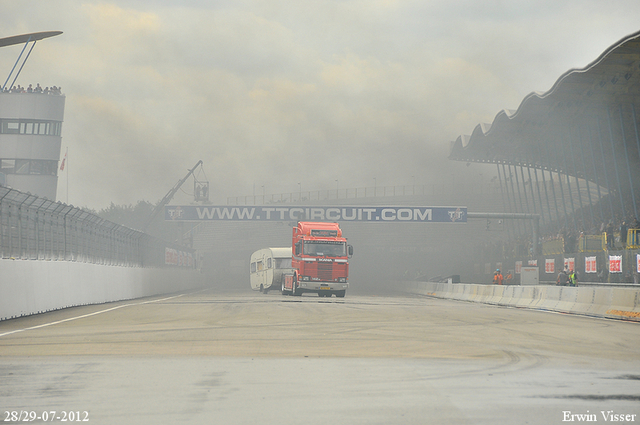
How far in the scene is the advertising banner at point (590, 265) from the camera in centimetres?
3672

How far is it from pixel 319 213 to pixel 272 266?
80.3ft

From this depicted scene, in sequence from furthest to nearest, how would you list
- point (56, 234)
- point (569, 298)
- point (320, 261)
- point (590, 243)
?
point (590, 243) → point (320, 261) → point (569, 298) → point (56, 234)

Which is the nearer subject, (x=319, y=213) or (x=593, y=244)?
(x=593, y=244)

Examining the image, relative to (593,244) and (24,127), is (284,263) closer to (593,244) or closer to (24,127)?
(593,244)

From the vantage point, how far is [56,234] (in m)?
23.1

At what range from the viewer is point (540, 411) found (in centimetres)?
652

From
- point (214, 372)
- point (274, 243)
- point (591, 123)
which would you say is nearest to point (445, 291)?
point (591, 123)

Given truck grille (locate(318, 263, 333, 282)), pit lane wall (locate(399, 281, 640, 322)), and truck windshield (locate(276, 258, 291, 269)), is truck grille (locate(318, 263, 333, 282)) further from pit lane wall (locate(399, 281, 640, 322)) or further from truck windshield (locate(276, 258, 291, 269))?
truck windshield (locate(276, 258, 291, 269))

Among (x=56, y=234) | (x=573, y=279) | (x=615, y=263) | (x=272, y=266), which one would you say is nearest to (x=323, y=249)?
(x=272, y=266)

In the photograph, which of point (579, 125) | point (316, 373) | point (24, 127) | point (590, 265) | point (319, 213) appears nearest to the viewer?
point (316, 373)

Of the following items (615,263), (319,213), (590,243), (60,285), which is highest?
(319,213)

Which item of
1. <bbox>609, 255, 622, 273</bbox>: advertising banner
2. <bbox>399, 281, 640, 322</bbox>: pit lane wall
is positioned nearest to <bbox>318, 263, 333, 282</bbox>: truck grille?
<bbox>399, 281, 640, 322</bbox>: pit lane wall

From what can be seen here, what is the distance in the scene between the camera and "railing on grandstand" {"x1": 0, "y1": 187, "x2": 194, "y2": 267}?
18984 millimetres

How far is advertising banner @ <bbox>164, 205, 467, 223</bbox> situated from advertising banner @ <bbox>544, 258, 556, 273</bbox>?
21242mm
